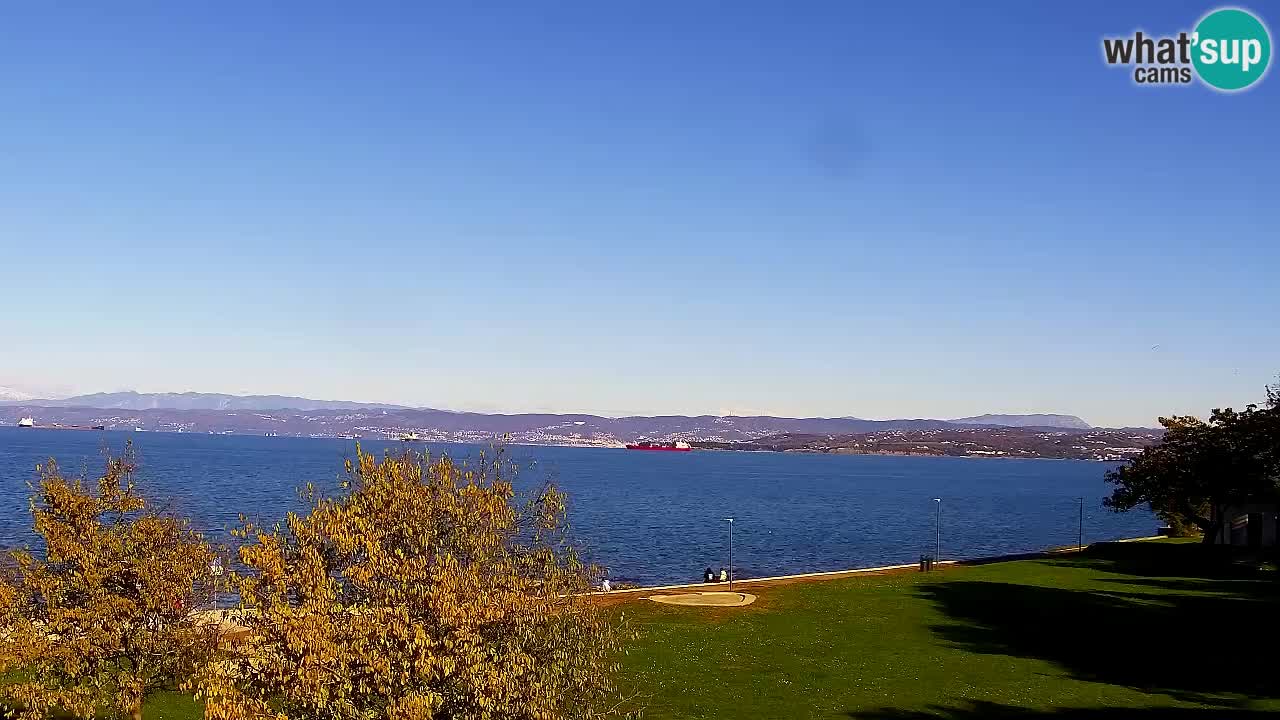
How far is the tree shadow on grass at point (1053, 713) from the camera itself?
3228cm

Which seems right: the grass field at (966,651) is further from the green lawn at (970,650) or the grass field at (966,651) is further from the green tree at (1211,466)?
the green tree at (1211,466)

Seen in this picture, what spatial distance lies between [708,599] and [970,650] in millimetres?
17461

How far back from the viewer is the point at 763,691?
3619 centimetres

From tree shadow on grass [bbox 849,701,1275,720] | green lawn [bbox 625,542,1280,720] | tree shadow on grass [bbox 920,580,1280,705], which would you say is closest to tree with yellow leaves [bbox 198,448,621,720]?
green lawn [bbox 625,542,1280,720]

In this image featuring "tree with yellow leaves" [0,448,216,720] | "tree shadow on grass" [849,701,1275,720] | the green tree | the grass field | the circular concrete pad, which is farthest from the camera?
the green tree

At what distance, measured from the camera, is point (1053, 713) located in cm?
3275

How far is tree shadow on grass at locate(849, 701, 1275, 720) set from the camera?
32.3 meters

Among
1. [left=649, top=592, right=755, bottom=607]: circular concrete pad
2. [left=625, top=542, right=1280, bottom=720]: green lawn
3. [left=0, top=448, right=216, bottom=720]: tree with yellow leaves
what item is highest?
[left=0, top=448, right=216, bottom=720]: tree with yellow leaves

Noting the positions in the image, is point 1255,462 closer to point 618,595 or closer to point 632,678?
point 618,595

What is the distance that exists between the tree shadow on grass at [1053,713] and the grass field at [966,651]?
9 centimetres

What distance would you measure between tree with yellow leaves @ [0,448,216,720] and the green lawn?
46.3 feet

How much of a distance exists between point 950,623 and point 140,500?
36062 mm

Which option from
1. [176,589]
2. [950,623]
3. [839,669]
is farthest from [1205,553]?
[176,589]

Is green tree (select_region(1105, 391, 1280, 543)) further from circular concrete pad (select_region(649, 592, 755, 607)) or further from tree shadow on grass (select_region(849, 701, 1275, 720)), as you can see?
tree shadow on grass (select_region(849, 701, 1275, 720))
